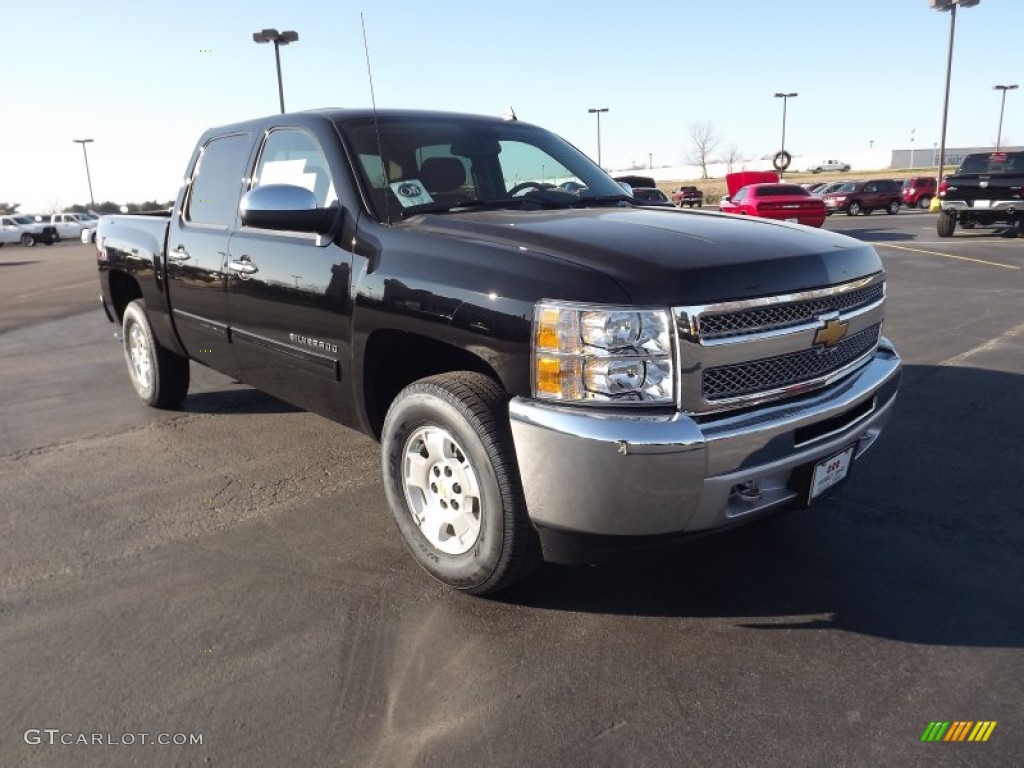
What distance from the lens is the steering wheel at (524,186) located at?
3.94 meters

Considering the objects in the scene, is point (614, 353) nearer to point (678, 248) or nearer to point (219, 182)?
point (678, 248)

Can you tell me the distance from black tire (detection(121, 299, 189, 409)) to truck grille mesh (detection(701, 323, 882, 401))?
13.9 ft

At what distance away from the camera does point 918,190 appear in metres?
39.4

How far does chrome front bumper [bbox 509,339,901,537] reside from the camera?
7.86 feet

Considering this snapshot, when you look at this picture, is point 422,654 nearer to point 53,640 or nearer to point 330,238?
point 53,640

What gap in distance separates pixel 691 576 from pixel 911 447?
2.13m

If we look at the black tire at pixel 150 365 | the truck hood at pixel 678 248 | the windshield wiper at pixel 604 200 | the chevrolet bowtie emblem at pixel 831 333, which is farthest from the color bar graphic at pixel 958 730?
the black tire at pixel 150 365

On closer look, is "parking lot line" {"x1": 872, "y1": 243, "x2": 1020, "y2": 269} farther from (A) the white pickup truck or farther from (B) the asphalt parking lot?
(A) the white pickup truck

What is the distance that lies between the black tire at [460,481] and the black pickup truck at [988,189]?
18.6m

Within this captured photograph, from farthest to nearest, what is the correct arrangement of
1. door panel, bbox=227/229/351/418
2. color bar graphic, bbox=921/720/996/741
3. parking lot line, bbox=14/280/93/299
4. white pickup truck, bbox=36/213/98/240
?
white pickup truck, bbox=36/213/98/240
parking lot line, bbox=14/280/93/299
door panel, bbox=227/229/351/418
color bar graphic, bbox=921/720/996/741

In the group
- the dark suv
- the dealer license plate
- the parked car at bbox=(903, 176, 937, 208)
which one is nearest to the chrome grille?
the dealer license plate

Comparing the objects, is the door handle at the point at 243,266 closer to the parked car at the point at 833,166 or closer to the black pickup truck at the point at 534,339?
the black pickup truck at the point at 534,339

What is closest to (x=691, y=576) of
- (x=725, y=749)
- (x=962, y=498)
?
(x=725, y=749)

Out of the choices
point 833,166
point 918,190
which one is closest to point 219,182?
point 918,190
